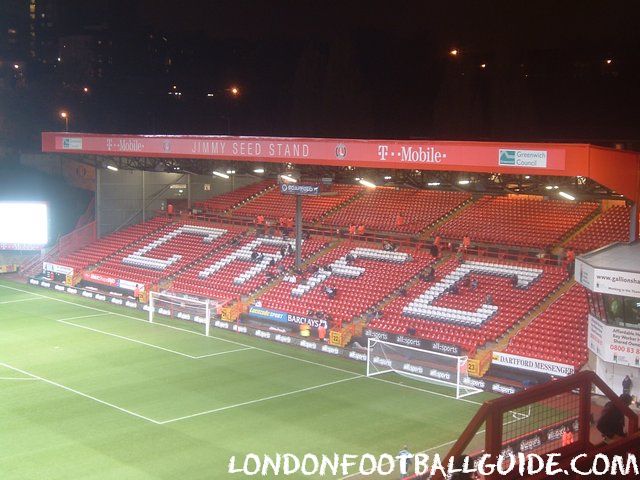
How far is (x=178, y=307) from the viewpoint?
42.4 metres

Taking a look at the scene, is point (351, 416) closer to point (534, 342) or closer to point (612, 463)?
point (534, 342)

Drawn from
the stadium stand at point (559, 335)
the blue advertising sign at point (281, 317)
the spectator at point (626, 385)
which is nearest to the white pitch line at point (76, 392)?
the blue advertising sign at point (281, 317)

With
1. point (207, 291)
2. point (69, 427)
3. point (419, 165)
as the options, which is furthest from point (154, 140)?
point (69, 427)

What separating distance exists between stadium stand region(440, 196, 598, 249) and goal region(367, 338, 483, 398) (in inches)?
373

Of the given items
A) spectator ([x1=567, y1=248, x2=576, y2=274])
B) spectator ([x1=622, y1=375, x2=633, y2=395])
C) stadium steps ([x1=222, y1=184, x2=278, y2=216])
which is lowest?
spectator ([x1=622, y1=375, x2=633, y2=395])

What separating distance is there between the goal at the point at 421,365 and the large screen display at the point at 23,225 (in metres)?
27.3

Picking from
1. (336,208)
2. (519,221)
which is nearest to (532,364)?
(519,221)

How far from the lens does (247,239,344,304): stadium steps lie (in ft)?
137

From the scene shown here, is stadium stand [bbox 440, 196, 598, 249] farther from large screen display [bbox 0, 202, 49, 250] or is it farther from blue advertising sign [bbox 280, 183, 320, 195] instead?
large screen display [bbox 0, 202, 49, 250]

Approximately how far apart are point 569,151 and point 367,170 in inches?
491

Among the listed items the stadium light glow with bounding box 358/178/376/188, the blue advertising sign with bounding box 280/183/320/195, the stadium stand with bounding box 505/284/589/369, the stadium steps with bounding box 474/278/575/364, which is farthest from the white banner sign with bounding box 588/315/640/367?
the blue advertising sign with bounding box 280/183/320/195

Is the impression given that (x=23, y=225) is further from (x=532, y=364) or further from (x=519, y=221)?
(x=532, y=364)

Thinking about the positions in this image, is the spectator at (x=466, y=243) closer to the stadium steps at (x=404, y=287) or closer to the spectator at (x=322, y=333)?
the stadium steps at (x=404, y=287)

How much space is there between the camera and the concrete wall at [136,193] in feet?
177
